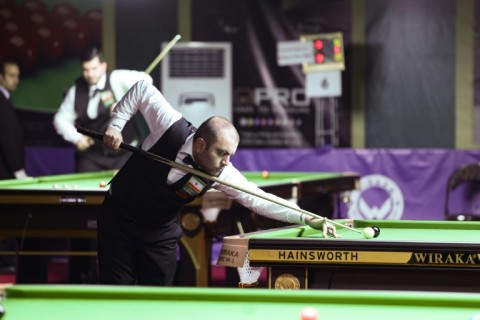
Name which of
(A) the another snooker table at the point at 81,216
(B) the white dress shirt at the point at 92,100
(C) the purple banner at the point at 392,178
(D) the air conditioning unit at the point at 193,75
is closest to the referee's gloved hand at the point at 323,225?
(A) the another snooker table at the point at 81,216

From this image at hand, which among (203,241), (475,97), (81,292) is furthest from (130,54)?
(81,292)

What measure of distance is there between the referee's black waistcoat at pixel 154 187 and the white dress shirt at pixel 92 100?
9.51 ft

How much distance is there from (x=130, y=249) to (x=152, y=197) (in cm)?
26

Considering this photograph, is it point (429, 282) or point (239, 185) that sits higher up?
point (239, 185)

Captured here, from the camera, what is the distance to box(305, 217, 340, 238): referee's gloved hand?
146 inches

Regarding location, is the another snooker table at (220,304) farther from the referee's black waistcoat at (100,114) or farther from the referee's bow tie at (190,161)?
the referee's black waistcoat at (100,114)

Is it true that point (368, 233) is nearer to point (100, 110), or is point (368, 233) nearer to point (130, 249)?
point (130, 249)

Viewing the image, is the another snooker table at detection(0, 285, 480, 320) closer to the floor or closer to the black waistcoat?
the floor

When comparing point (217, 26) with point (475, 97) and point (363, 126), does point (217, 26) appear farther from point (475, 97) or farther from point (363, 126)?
point (475, 97)

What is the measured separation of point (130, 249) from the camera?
399cm

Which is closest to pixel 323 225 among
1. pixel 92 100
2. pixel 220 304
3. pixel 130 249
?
pixel 130 249

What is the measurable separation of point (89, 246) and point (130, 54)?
2453 mm

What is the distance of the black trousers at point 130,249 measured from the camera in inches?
155

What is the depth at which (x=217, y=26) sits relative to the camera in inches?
332
